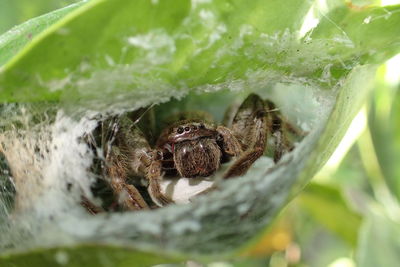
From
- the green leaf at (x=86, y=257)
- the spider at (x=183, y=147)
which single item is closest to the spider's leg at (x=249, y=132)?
the spider at (x=183, y=147)

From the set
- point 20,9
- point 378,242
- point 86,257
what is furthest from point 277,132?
point 20,9

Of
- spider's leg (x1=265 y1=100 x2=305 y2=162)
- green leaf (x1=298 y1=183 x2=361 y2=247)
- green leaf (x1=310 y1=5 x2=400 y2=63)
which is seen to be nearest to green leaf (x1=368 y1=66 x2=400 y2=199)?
green leaf (x1=298 y1=183 x2=361 y2=247)

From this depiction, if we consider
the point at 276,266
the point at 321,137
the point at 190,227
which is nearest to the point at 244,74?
the point at 321,137

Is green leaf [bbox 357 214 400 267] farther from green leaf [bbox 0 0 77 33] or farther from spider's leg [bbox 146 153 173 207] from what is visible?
green leaf [bbox 0 0 77 33]

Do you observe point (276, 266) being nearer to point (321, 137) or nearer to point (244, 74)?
point (244, 74)

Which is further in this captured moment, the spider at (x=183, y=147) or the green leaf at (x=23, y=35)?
the spider at (x=183, y=147)

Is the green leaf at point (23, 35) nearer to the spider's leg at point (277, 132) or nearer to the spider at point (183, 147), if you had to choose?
the spider at point (183, 147)

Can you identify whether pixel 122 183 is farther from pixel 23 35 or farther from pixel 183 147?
pixel 23 35

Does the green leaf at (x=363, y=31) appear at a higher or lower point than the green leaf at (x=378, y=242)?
higher
